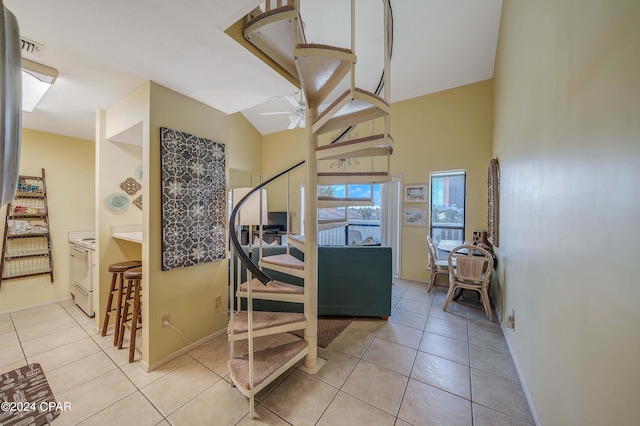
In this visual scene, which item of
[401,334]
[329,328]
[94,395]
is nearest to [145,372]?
[94,395]

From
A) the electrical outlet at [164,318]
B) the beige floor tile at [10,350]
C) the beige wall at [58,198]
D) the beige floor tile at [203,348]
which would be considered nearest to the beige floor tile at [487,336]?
the beige floor tile at [203,348]

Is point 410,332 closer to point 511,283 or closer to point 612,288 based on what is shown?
point 511,283

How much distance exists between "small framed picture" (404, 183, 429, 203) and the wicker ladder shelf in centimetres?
543

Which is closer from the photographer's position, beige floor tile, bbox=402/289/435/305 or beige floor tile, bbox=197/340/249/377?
beige floor tile, bbox=197/340/249/377

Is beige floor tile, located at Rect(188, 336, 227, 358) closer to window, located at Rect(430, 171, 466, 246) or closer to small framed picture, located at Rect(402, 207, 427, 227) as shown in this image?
small framed picture, located at Rect(402, 207, 427, 227)

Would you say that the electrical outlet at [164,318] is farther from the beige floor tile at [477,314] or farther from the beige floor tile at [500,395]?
the beige floor tile at [477,314]

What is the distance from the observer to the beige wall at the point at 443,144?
11.9ft

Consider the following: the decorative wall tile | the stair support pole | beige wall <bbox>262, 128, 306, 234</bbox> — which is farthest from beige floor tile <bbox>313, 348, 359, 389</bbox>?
beige wall <bbox>262, 128, 306, 234</bbox>

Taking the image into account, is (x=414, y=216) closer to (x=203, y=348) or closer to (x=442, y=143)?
(x=442, y=143)

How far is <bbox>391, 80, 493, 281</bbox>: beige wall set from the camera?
362 centimetres

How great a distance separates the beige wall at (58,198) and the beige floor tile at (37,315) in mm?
141

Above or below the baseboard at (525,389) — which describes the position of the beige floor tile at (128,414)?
below

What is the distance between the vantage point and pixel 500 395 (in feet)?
5.30

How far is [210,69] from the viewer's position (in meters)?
1.76
